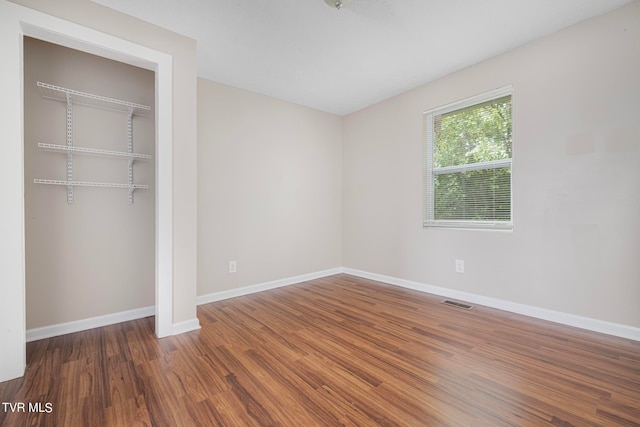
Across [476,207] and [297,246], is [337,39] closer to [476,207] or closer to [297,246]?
[476,207]

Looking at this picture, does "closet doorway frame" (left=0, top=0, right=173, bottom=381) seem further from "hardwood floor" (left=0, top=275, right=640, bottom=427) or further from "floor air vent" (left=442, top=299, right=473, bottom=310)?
"floor air vent" (left=442, top=299, right=473, bottom=310)

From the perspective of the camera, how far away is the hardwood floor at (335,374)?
4.44 ft

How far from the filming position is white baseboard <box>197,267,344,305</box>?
307 centimetres

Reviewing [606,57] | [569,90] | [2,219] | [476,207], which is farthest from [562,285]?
[2,219]

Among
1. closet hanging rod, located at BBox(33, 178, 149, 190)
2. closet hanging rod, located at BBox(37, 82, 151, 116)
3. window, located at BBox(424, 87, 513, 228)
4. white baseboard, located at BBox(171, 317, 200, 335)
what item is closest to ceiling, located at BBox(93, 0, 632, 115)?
window, located at BBox(424, 87, 513, 228)

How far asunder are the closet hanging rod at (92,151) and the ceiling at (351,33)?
109cm

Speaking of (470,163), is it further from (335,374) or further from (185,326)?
(185,326)

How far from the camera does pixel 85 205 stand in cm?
239

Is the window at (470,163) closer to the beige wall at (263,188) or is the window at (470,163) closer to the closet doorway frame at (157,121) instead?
the beige wall at (263,188)

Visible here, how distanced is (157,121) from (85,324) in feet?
6.02

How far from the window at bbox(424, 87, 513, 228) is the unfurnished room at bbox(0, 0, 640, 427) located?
0.8 inches

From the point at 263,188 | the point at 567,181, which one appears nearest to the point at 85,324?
the point at 263,188

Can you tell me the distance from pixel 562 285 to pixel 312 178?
3047mm

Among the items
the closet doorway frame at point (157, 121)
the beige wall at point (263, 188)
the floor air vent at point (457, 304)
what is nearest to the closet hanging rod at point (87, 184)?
the closet doorway frame at point (157, 121)
